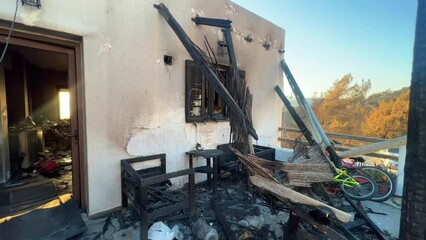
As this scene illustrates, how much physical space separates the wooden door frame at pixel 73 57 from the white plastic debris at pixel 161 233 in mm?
1280

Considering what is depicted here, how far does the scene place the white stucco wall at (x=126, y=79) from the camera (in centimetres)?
295

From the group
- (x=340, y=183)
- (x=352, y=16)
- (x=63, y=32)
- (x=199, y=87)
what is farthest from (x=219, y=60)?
(x=352, y=16)

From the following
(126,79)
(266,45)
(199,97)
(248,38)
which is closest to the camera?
(126,79)

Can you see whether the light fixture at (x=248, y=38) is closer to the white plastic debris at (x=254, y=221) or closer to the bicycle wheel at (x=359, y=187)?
the bicycle wheel at (x=359, y=187)

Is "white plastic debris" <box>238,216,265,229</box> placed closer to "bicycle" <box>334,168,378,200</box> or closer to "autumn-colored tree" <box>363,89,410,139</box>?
"bicycle" <box>334,168,378,200</box>

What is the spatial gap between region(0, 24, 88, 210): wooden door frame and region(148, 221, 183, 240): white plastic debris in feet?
4.20

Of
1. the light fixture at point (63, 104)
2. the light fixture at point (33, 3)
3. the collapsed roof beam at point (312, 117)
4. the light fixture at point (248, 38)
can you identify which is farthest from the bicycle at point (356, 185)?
the light fixture at point (63, 104)

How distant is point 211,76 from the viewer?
10.4 ft

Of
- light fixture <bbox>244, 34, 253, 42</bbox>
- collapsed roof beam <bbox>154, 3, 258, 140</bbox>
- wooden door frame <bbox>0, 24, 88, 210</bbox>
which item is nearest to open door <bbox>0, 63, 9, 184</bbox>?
wooden door frame <bbox>0, 24, 88, 210</bbox>

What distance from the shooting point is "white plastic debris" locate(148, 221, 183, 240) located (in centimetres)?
257

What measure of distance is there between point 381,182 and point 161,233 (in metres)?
4.26

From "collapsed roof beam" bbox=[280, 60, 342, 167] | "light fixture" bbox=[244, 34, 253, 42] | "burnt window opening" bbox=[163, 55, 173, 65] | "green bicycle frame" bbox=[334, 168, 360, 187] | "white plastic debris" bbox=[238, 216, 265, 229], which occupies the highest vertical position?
"light fixture" bbox=[244, 34, 253, 42]

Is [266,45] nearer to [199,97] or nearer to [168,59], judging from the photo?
[199,97]

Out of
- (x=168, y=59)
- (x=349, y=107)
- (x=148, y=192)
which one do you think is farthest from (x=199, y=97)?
(x=349, y=107)
